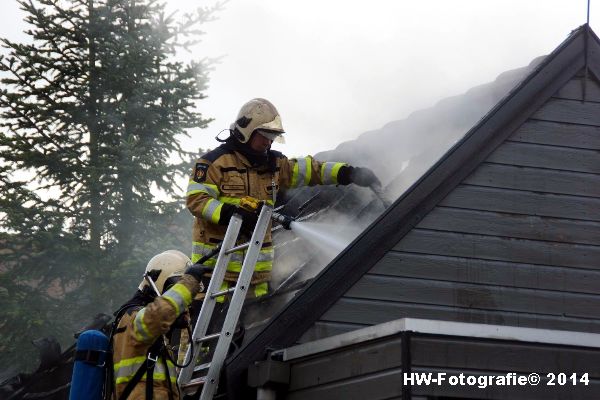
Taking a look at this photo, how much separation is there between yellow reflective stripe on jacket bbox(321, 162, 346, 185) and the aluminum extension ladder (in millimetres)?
1259

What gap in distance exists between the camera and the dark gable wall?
5.48 meters

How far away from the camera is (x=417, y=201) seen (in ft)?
18.4

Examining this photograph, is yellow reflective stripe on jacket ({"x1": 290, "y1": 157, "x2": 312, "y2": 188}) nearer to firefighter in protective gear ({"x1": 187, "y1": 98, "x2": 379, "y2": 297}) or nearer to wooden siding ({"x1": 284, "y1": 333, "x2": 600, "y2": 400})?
firefighter in protective gear ({"x1": 187, "y1": 98, "x2": 379, "y2": 297})

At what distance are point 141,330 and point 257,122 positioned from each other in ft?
6.62

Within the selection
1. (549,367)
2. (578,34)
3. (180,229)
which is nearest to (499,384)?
A: (549,367)

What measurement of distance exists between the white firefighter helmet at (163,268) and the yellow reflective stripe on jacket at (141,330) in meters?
0.52

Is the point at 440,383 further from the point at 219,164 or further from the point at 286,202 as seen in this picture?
the point at 286,202

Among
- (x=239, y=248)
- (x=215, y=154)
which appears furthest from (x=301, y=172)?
(x=239, y=248)

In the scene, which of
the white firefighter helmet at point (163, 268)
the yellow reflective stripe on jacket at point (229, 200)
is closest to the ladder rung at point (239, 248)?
the white firefighter helmet at point (163, 268)

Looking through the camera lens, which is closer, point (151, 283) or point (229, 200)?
point (151, 283)

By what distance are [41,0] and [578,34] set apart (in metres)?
12.8

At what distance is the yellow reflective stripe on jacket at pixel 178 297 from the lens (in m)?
5.20

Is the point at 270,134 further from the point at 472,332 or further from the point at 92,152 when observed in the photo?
the point at 92,152

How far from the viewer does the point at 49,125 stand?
1748 centimetres
